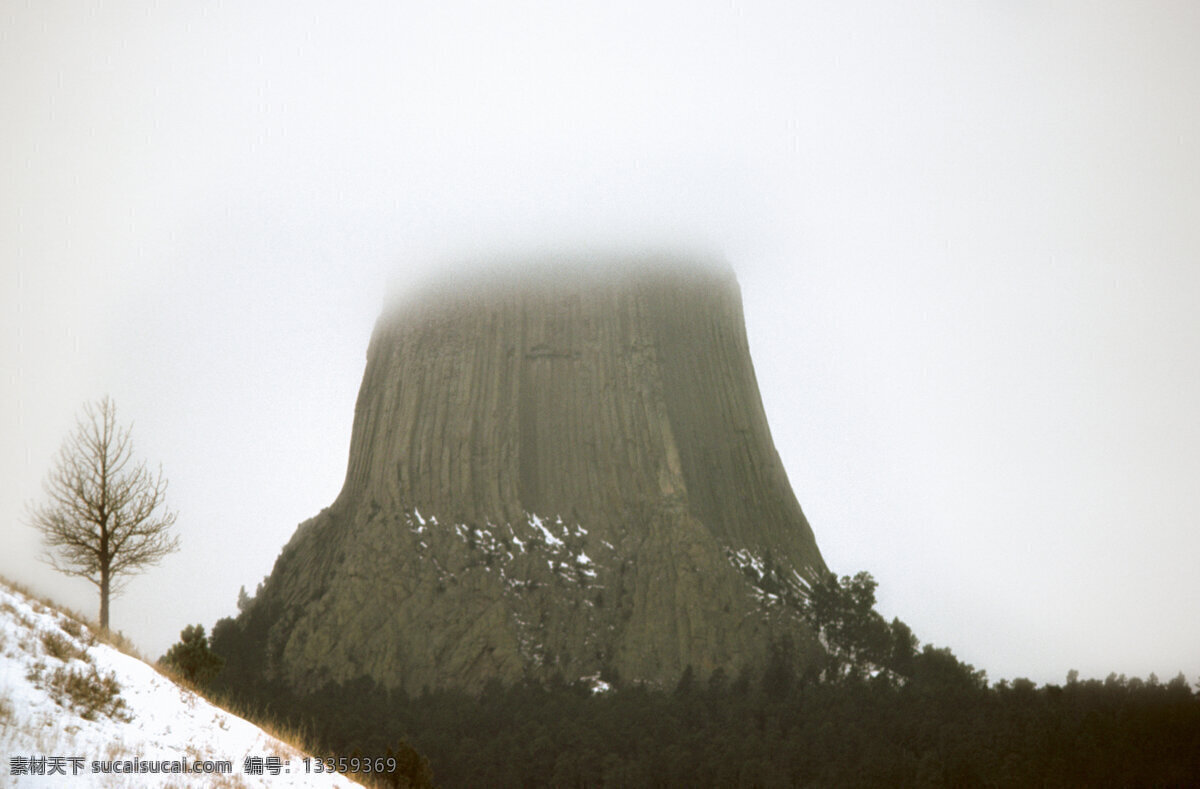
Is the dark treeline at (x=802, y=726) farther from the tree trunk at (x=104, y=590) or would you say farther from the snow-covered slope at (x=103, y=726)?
the snow-covered slope at (x=103, y=726)

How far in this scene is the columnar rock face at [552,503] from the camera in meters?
69.0

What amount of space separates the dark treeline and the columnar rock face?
3426 millimetres

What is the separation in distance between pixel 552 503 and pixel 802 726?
32788mm

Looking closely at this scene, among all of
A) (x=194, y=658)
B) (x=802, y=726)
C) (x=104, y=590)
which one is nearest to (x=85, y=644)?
(x=104, y=590)

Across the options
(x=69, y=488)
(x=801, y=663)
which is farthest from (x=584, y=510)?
(x=69, y=488)

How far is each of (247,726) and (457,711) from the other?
48.5 m

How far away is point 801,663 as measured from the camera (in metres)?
66.1

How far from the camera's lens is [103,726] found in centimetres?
1134

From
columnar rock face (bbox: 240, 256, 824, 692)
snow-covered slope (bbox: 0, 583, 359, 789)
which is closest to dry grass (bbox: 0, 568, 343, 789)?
snow-covered slope (bbox: 0, 583, 359, 789)

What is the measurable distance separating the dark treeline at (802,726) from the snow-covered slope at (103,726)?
14.2 m

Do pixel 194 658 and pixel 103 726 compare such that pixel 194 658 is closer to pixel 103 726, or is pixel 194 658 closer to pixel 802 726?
pixel 103 726

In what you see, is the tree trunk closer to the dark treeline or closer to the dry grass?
the dry grass

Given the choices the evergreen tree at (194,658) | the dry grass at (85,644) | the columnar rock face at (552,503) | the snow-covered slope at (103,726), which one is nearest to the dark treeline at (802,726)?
the columnar rock face at (552,503)

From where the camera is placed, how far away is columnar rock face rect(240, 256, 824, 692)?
226 feet
